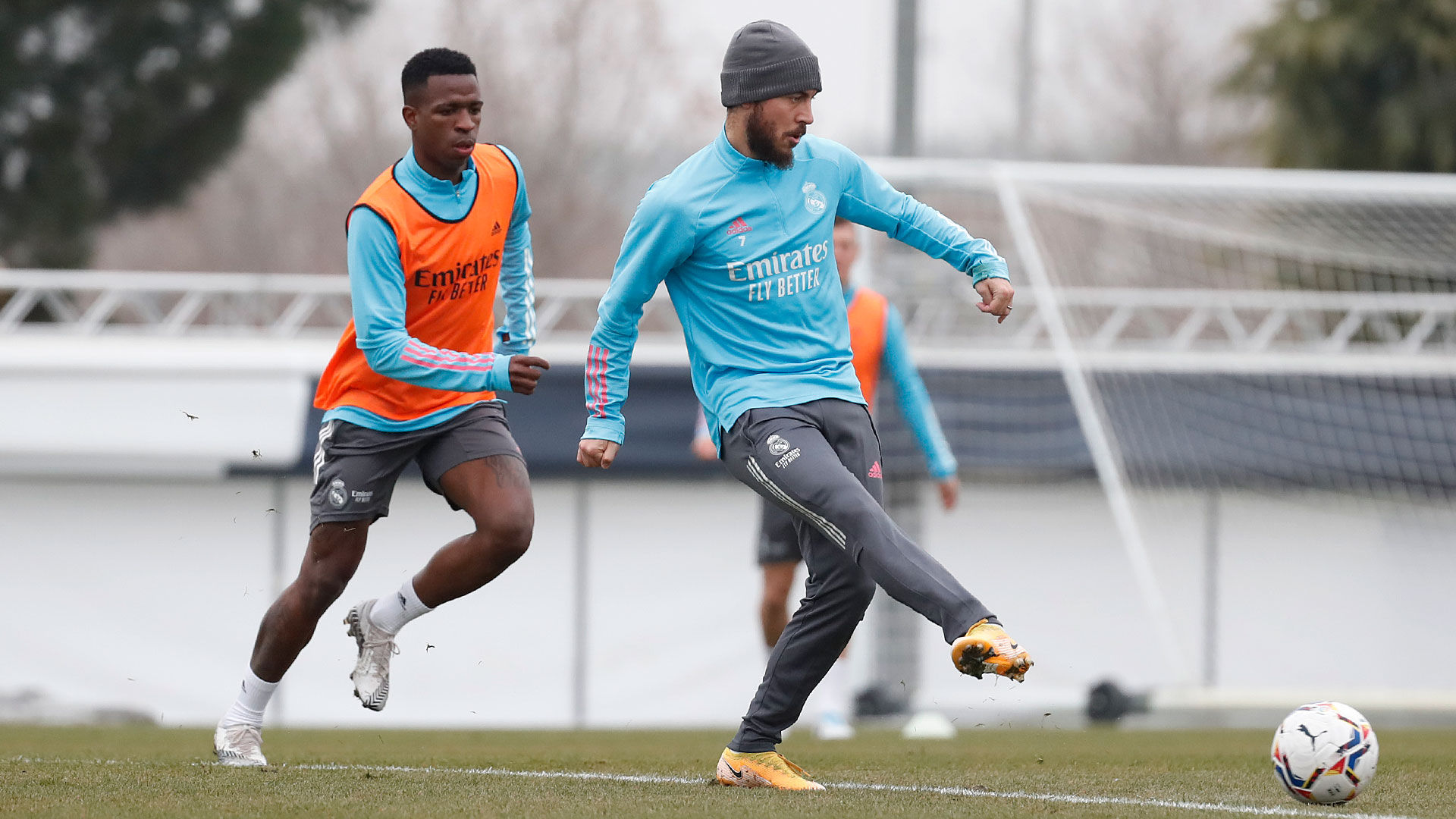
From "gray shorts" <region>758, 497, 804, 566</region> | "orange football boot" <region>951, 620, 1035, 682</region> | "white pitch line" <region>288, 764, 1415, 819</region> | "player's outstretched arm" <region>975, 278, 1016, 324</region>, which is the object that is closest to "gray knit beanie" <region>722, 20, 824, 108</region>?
"player's outstretched arm" <region>975, 278, 1016, 324</region>

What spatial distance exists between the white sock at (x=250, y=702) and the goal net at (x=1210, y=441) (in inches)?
244

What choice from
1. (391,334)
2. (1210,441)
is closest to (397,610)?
(391,334)

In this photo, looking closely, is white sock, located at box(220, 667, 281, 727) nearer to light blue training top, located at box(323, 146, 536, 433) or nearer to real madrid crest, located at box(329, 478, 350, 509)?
real madrid crest, located at box(329, 478, 350, 509)

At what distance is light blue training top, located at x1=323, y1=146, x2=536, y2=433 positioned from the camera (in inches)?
207

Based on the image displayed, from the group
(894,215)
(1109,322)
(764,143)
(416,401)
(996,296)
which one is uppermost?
(764,143)

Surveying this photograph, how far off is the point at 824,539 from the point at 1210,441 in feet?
25.2

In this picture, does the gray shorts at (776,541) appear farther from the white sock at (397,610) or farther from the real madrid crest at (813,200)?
the real madrid crest at (813,200)

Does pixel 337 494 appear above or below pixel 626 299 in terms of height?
below

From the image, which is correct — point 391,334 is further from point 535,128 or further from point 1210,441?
point 535,128

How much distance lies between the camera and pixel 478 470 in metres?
5.61

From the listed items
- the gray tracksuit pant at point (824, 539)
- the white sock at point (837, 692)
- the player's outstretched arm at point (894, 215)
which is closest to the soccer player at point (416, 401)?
the gray tracksuit pant at point (824, 539)

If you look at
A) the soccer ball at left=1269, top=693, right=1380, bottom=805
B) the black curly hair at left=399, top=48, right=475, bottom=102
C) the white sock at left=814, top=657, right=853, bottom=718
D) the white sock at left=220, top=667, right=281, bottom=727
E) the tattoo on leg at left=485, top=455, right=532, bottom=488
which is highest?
the black curly hair at left=399, top=48, right=475, bottom=102

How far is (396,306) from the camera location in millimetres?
5363

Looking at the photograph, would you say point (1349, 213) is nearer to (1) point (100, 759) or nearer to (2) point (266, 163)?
(1) point (100, 759)
